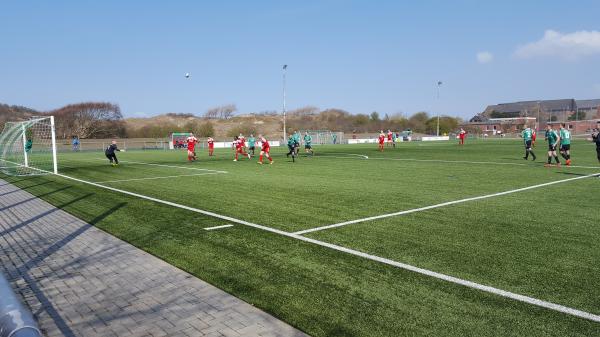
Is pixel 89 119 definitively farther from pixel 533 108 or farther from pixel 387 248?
pixel 533 108

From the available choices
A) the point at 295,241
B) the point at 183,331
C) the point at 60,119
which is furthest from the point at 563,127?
the point at 60,119

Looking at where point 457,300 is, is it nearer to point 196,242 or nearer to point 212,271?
point 212,271

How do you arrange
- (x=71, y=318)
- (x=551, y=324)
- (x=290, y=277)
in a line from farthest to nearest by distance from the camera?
(x=290, y=277), (x=71, y=318), (x=551, y=324)

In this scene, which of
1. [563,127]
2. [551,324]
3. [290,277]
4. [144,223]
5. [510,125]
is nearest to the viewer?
[551,324]

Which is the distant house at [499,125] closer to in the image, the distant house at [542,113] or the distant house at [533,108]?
the distant house at [542,113]

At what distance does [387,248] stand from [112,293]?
394 cm

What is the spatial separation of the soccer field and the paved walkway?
0.31 m

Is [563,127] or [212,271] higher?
[563,127]

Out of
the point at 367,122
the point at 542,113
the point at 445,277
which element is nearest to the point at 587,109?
the point at 542,113

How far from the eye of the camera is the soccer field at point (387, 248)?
427 cm

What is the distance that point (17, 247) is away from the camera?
722cm

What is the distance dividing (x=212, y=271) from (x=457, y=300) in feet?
10.2

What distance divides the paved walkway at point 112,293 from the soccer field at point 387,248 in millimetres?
311

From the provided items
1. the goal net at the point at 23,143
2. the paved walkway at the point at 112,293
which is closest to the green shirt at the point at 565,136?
the paved walkway at the point at 112,293
